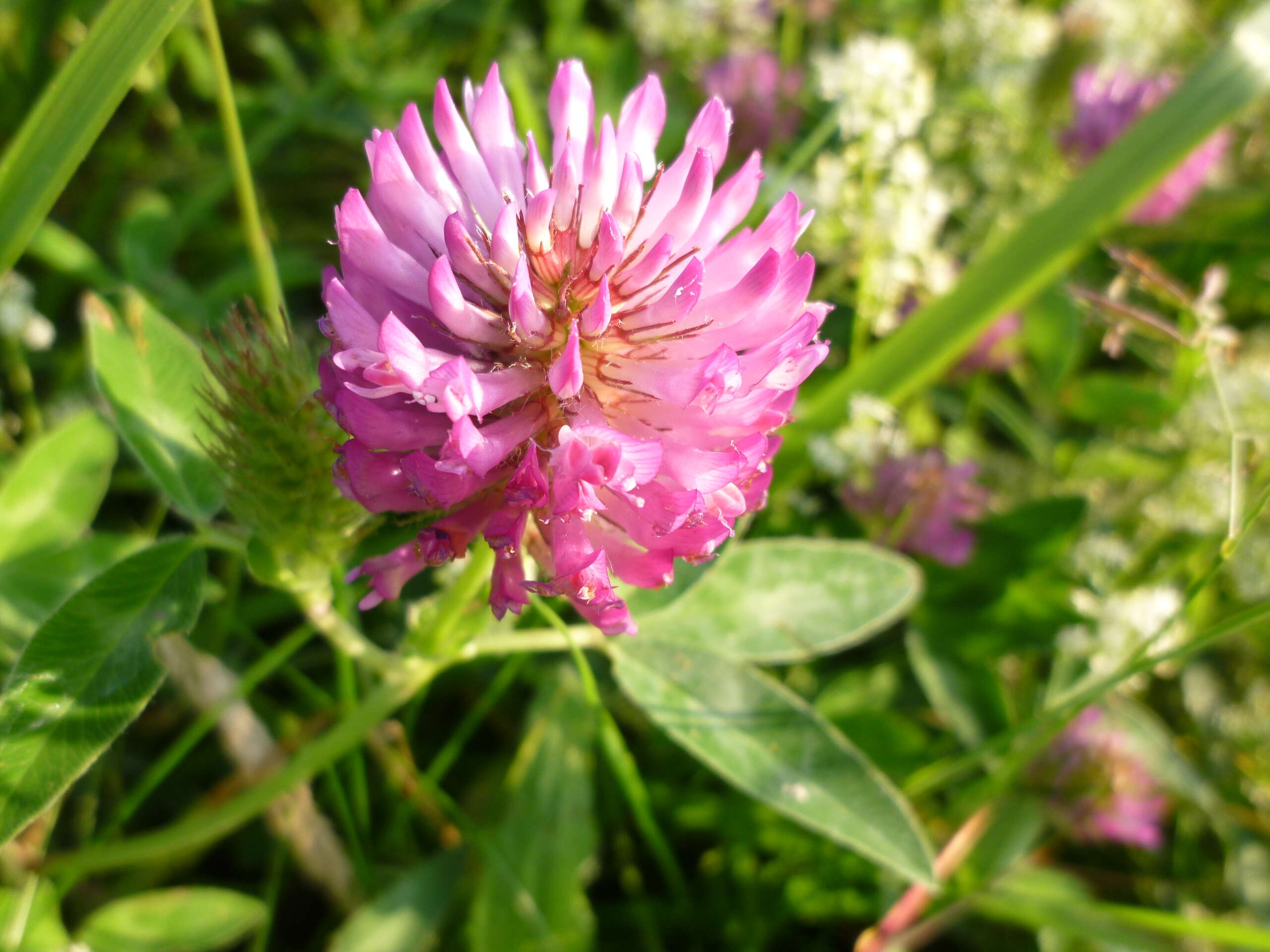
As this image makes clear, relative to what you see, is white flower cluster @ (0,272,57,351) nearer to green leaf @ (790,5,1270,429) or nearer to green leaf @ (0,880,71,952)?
green leaf @ (0,880,71,952)

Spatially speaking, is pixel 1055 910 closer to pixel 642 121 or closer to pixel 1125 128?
pixel 642 121

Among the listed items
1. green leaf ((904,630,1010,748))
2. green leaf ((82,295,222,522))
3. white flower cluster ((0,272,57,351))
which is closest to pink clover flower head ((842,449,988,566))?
green leaf ((904,630,1010,748))

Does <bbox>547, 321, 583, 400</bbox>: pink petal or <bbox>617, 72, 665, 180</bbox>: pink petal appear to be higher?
<bbox>617, 72, 665, 180</bbox>: pink petal

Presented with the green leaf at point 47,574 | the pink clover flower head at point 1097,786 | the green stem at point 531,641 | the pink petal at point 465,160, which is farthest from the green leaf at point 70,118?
the pink clover flower head at point 1097,786

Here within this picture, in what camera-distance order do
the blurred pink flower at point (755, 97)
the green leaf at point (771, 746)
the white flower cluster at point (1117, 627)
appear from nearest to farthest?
the green leaf at point (771, 746), the white flower cluster at point (1117, 627), the blurred pink flower at point (755, 97)

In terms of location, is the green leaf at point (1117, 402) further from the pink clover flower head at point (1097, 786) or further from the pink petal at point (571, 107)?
the pink petal at point (571, 107)
